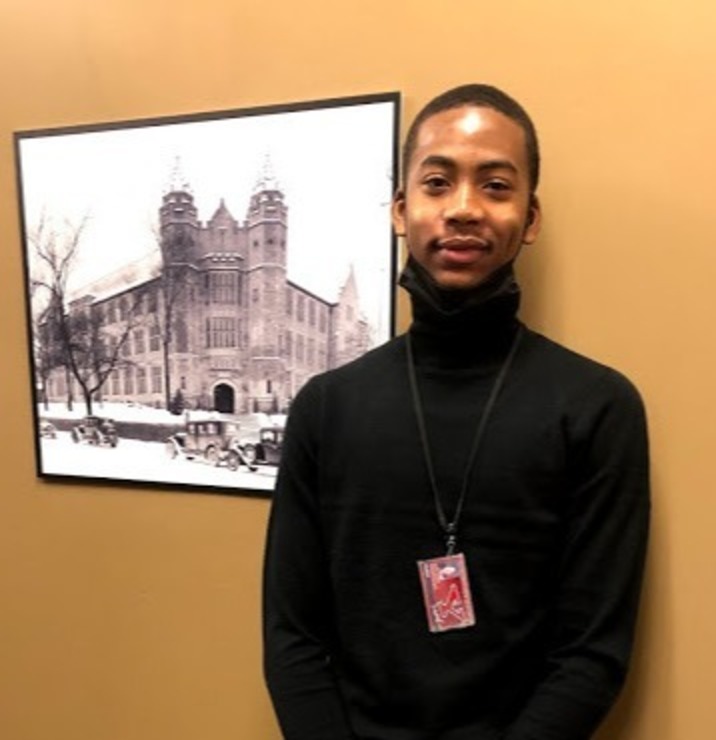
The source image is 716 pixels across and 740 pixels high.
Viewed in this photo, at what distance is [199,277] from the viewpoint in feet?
4.46

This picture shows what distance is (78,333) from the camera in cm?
147

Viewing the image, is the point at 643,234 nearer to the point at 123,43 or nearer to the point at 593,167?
the point at 593,167

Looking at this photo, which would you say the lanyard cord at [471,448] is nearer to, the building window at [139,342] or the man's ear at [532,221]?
the man's ear at [532,221]

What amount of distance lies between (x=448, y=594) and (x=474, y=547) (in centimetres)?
7

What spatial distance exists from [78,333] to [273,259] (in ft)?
1.40

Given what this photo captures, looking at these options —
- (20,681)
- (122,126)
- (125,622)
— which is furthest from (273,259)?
(20,681)

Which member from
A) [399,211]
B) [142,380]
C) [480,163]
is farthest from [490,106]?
[142,380]

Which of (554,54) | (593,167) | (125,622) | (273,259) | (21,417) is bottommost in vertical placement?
(125,622)

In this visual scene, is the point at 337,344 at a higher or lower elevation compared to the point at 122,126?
lower

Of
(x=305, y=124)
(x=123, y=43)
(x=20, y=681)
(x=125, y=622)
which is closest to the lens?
(x=305, y=124)

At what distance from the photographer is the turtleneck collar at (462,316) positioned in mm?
1025

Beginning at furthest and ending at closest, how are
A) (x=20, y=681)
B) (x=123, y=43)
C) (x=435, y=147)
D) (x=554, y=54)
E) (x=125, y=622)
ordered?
1. (x=20, y=681)
2. (x=125, y=622)
3. (x=123, y=43)
4. (x=554, y=54)
5. (x=435, y=147)

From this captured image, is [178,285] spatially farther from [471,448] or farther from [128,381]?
[471,448]

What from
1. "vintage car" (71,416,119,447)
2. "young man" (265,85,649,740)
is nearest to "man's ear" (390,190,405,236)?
"young man" (265,85,649,740)
